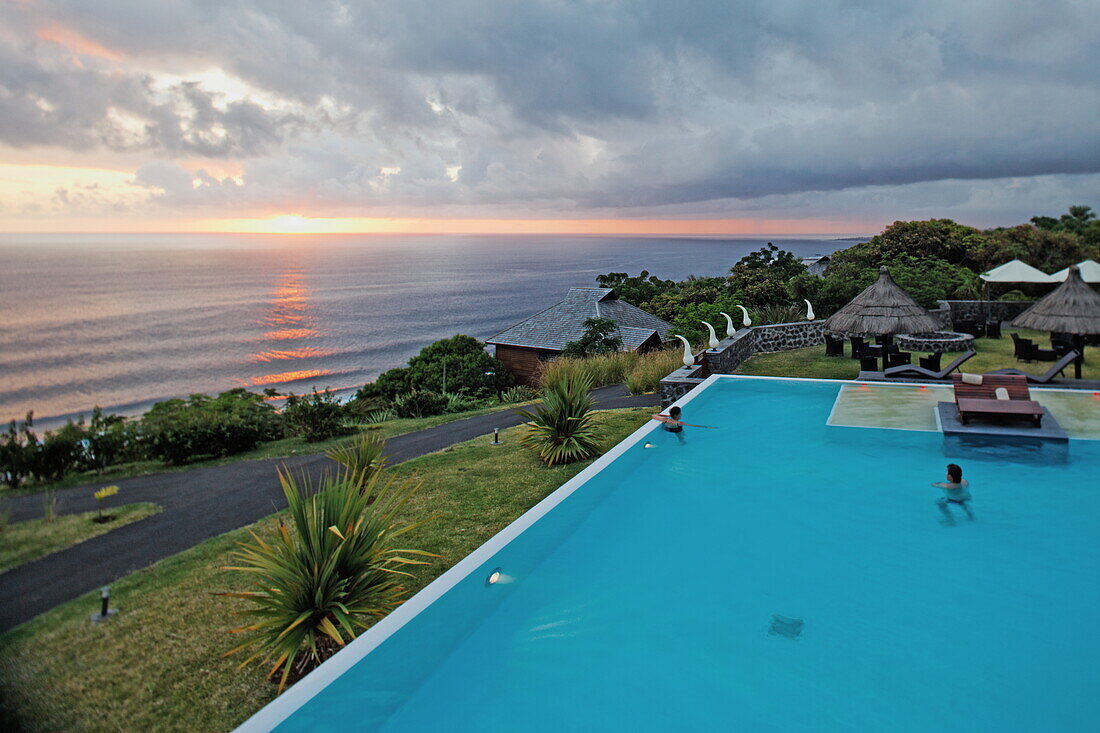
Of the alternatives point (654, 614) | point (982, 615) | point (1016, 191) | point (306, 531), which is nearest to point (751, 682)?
point (654, 614)

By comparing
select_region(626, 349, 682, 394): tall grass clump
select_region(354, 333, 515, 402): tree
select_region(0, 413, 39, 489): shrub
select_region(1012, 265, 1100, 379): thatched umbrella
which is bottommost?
select_region(354, 333, 515, 402): tree

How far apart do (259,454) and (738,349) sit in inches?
376

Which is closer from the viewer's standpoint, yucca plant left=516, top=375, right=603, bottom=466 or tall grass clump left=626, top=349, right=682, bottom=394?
yucca plant left=516, top=375, right=603, bottom=466

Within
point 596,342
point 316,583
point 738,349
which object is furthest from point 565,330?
point 316,583

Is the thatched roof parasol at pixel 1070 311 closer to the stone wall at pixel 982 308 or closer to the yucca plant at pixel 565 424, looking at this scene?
the stone wall at pixel 982 308

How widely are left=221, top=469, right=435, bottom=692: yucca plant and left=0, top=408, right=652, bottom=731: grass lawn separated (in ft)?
0.86

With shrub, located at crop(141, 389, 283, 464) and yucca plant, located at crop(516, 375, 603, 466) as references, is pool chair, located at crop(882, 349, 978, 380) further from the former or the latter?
shrub, located at crop(141, 389, 283, 464)

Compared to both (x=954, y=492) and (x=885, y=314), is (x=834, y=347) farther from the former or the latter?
(x=954, y=492)

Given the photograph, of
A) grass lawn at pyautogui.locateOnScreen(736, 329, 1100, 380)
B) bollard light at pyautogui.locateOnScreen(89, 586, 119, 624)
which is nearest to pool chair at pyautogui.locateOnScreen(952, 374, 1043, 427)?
grass lawn at pyautogui.locateOnScreen(736, 329, 1100, 380)

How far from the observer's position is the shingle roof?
29078mm

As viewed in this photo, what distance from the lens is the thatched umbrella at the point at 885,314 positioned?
10.9 metres

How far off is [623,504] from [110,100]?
21.4ft

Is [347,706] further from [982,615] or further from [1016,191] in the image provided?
[1016,191]

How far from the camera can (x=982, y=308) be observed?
61.6ft
